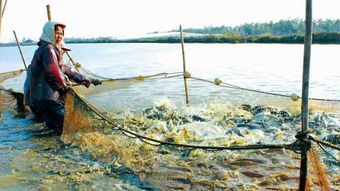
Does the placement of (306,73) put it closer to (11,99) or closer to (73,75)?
(73,75)

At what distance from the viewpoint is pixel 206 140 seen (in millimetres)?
7270

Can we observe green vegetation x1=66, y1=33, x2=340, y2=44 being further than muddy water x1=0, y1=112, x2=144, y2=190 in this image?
Yes

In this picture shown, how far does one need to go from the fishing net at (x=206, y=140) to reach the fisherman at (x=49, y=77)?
48cm

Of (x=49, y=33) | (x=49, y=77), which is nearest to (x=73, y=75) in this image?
(x=49, y=77)

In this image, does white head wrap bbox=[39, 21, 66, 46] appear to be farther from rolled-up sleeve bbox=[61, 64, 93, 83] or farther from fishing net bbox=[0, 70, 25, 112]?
fishing net bbox=[0, 70, 25, 112]

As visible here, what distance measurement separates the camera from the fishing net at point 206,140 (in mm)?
5258

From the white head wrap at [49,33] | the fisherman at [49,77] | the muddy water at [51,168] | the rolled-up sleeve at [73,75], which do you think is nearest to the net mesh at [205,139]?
the muddy water at [51,168]

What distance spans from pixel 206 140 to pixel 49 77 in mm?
3271

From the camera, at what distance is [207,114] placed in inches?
385

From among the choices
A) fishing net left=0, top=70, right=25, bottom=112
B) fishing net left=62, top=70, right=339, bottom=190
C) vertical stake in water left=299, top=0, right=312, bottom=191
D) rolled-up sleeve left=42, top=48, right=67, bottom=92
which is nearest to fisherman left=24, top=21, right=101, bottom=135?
rolled-up sleeve left=42, top=48, right=67, bottom=92

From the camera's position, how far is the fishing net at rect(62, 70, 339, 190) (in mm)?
5258

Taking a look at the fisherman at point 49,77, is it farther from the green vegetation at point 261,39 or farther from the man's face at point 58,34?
the green vegetation at point 261,39

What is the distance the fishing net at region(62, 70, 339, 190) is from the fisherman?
1.59 feet

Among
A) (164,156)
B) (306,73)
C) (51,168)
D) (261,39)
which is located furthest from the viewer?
(261,39)
